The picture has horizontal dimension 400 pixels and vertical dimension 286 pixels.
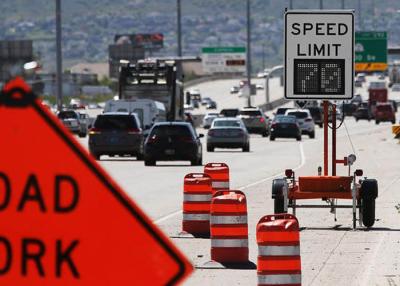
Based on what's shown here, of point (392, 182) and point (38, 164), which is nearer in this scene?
point (38, 164)

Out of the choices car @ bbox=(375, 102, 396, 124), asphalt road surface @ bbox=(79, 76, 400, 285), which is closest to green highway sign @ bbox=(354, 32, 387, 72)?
car @ bbox=(375, 102, 396, 124)

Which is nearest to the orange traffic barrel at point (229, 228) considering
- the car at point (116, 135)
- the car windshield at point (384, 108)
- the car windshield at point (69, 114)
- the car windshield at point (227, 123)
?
the car at point (116, 135)

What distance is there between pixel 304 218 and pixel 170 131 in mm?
21555

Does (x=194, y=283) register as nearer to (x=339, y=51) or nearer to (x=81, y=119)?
(x=339, y=51)

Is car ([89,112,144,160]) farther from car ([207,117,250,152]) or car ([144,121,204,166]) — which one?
car ([207,117,250,152])

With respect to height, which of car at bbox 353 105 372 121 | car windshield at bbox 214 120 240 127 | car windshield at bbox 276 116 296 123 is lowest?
car at bbox 353 105 372 121

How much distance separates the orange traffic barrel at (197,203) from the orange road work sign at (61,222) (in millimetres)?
13075

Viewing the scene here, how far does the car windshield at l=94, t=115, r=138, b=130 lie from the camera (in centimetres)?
4606

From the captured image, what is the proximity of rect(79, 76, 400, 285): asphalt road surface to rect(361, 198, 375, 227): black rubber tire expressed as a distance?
0.50ft

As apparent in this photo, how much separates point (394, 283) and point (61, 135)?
8429 mm

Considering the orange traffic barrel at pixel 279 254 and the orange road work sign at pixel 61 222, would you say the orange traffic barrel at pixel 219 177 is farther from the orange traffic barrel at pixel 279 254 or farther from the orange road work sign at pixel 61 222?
the orange road work sign at pixel 61 222

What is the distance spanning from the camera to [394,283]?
44.7ft

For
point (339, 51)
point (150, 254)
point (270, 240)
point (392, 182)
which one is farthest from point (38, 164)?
point (392, 182)

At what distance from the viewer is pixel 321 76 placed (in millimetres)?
21031
